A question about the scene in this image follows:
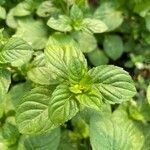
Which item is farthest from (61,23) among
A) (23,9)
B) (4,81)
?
(4,81)

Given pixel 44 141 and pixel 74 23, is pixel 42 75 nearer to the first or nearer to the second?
pixel 44 141

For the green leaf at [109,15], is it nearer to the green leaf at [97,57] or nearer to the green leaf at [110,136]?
the green leaf at [97,57]

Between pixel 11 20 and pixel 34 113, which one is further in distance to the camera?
pixel 11 20

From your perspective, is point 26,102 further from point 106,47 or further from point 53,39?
point 106,47

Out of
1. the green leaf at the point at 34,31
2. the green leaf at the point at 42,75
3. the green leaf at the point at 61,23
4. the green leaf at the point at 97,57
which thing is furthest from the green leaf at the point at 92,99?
the green leaf at the point at 97,57

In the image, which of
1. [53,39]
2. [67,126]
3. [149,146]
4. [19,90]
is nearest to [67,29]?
[53,39]

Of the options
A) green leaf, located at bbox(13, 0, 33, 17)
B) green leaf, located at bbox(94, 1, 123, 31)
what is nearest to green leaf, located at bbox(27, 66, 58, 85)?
green leaf, located at bbox(13, 0, 33, 17)

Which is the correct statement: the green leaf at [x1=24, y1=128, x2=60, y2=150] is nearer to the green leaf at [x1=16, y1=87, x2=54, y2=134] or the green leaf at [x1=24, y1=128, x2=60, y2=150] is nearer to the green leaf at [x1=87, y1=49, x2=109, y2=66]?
the green leaf at [x1=16, y1=87, x2=54, y2=134]
